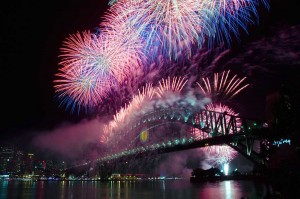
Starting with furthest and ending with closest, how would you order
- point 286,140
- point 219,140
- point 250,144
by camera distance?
point 219,140, point 250,144, point 286,140

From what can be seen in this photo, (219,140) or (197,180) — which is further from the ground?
(219,140)

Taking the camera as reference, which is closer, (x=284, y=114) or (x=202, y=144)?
(x=284, y=114)

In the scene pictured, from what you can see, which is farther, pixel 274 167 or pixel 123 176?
pixel 123 176

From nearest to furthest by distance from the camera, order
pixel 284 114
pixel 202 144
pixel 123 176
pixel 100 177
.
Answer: pixel 284 114
pixel 202 144
pixel 100 177
pixel 123 176

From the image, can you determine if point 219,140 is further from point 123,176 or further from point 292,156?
point 123,176

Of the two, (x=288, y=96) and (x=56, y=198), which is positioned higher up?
(x=288, y=96)

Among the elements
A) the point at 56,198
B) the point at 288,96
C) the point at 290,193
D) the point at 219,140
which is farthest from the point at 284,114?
the point at 219,140

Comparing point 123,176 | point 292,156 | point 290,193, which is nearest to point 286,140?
point 292,156

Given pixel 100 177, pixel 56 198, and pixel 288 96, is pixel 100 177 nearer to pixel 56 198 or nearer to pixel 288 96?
pixel 56 198

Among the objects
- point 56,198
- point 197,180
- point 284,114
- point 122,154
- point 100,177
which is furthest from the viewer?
point 100,177
